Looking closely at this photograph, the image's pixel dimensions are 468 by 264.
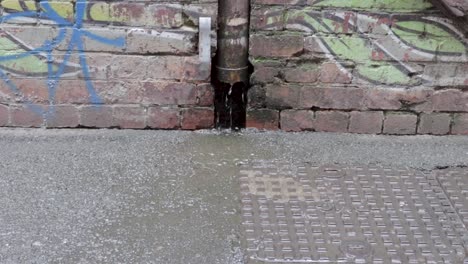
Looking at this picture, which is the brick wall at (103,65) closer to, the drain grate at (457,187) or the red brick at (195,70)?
the red brick at (195,70)

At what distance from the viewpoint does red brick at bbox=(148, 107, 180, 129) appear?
438 cm

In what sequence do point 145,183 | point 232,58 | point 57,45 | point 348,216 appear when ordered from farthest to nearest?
1. point 232,58
2. point 57,45
3. point 145,183
4. point 348,216

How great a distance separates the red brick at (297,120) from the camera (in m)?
4.42

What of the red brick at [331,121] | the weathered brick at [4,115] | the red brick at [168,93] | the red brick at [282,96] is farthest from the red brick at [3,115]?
the red brick at [331,121]

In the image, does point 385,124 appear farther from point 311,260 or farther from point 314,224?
point 311,260

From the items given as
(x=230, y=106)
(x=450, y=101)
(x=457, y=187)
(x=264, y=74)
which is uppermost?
(x=264, y=74)

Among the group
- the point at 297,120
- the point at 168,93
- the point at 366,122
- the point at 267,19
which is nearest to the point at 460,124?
the point at 366,122

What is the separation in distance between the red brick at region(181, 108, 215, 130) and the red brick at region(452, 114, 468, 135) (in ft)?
4.96

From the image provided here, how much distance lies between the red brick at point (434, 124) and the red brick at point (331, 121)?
47 centimetres

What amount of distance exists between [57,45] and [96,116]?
0.49 m

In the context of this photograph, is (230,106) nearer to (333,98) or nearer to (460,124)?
(333,98)

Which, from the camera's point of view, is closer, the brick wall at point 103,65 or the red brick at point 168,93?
the brick wall at point 103,65

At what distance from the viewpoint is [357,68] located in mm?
4332

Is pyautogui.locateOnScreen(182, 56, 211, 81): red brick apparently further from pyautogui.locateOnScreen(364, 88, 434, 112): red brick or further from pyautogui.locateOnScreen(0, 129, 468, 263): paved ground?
pyautogui.locateOnScreen(364, 88, 434, 112): red brick
